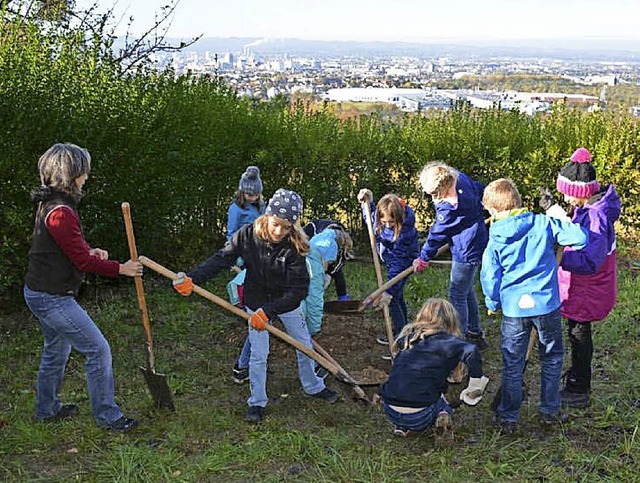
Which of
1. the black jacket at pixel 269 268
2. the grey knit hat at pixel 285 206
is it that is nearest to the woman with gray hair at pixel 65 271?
the black jacket at pixel 269 268

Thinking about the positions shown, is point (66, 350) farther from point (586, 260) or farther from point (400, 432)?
point (586, 260)

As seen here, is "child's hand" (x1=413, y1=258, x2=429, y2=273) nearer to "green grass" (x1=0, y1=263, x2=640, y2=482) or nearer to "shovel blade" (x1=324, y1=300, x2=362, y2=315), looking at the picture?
"shovel blade" (x1=324, y1=300, x2=362, y2=315)

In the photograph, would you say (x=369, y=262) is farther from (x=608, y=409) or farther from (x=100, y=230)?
(x=608, y=409)

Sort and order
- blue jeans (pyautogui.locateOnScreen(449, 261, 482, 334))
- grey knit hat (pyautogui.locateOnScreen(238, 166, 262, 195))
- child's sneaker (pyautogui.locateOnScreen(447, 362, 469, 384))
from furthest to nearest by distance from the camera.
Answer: grey knit hat (pyautogui.locateOnScreen(238, 166, 262, 195)) < blue jeans (pyautogui.locateOnScreen(449, 261, 482, 334)) < child's sneaker (pyautogui.locateOnScreen(447, 362, 469, 384))

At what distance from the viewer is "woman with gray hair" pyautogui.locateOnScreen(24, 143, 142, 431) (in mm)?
4109

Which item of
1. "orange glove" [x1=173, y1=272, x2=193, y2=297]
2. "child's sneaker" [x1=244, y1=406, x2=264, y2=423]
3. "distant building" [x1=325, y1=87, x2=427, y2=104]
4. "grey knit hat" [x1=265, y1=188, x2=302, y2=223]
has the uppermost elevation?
"distant building" [x1=325, y1=87, x2=427, y2=104]

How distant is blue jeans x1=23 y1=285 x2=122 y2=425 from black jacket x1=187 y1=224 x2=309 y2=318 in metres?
0.72

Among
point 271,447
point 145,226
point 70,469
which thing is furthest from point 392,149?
point 70,469

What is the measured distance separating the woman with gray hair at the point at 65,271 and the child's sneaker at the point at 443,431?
1.94m

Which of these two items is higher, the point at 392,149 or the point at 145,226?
the point at 392,149

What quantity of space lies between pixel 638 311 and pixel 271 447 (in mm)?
4204

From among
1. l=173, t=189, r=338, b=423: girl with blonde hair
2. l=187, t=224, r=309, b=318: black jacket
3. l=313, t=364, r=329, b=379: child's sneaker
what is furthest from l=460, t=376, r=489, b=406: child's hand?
l=187, t=224, r=309, b=318: black jacket

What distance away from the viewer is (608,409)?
4.77 meters

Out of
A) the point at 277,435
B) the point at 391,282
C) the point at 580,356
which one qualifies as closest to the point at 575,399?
the point at 580,356
